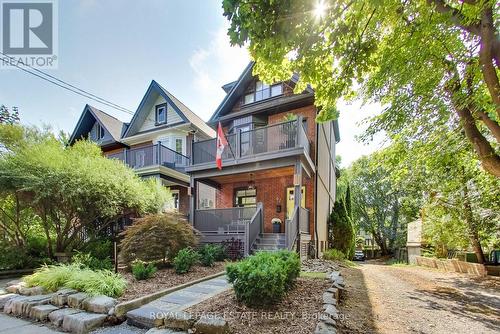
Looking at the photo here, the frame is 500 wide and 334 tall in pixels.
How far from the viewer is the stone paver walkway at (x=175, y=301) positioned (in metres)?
4.39

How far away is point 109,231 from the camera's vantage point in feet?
39.0

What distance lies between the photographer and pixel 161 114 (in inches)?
714

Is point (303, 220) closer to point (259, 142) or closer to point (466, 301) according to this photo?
point (259, 142)

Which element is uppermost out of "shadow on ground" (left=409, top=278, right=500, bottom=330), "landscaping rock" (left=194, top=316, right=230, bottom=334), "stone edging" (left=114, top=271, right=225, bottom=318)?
"landscaping rock" (left=194, top=316, right=230, bottom=334)

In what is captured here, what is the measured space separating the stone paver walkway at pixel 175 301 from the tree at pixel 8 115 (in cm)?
1348

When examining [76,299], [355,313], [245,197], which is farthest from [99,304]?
[245,197]

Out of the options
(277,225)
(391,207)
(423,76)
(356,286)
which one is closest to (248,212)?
(277,225)

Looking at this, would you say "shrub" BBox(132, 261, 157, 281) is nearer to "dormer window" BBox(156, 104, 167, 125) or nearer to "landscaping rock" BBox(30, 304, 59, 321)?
"landscaping rock" BBox(30, 304, 59, 321)

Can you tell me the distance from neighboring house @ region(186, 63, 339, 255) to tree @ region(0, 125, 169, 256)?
300cm

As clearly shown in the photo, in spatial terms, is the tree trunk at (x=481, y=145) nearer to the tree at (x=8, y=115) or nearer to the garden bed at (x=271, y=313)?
the garden bed at (x=271, y=313)

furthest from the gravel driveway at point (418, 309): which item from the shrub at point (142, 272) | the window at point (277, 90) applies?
the window at point (277, 90)

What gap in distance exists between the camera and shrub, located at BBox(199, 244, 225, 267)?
8422mm

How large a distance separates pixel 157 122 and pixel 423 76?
51.2ft

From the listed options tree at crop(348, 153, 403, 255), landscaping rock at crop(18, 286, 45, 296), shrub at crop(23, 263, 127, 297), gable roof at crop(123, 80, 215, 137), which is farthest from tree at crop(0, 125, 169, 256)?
tree at crop(348, 153, 403, 255)
